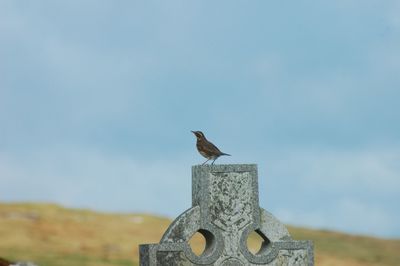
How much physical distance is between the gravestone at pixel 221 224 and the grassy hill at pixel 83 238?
14001 mm

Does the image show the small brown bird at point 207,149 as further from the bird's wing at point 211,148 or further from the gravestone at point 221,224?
the gravestone at point 221,224

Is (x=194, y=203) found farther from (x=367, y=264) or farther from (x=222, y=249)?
(x=367, y=264)

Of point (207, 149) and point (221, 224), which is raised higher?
point (207, 149)

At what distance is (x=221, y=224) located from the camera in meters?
15.9

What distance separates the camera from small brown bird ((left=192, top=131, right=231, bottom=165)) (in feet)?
52.7

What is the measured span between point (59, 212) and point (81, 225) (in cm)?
107

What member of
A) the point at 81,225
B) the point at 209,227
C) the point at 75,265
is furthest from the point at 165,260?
the point at 81,225

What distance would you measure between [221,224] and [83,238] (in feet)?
51.9

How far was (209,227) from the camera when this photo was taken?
15.8m

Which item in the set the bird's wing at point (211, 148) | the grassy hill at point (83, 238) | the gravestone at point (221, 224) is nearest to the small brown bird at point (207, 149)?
the bird's wing at point (211, 148)

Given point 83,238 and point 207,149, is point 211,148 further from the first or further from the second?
point 83,238

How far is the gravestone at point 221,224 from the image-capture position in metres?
15.6

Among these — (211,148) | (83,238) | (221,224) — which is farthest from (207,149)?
(83,238)

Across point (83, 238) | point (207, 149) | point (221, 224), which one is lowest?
point (221, 224)
